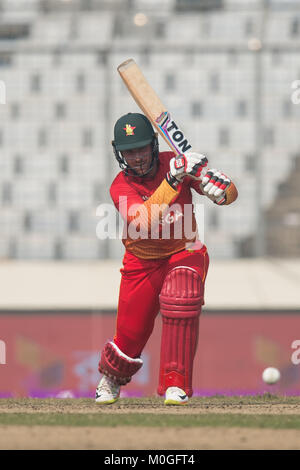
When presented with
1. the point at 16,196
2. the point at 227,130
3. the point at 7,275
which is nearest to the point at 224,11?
the point at 227,130

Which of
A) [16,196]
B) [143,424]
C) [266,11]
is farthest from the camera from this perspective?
[16,196]

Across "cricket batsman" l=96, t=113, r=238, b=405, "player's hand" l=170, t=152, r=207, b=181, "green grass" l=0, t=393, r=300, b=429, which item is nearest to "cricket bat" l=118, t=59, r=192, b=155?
"cricket batsman" l=96, t=113, r=238, b=405

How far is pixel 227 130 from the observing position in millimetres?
A: 19766

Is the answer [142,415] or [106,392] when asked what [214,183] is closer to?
[142,415]

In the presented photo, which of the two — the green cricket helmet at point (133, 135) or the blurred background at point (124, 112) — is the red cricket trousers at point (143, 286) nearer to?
the green cricket helmet at point (133, 135)

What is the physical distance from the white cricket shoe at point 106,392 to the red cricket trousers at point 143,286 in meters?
0.30

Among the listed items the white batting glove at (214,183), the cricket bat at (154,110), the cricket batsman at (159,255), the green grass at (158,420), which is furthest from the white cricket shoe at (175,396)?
the cricket bat at (154,110)

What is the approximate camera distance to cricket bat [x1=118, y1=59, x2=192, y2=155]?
16.0ft

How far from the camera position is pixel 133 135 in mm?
4645

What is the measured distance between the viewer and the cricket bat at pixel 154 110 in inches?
192

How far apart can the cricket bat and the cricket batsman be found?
10 centimetres

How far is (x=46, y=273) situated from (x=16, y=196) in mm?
2190

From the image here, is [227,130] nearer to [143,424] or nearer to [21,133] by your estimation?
[21,133]

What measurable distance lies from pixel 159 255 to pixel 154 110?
2.63ft
